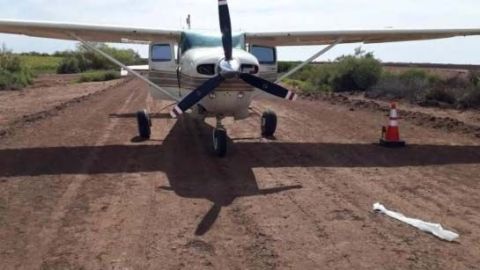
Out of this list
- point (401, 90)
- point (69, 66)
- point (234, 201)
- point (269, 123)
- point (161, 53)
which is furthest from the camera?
point (69, 66)

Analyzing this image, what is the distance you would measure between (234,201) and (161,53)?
665 centimetres

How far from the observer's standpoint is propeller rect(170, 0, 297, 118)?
1009cm

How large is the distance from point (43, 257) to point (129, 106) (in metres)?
17.4

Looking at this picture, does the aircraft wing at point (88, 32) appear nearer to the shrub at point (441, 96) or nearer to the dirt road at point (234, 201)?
the dirt road at point (234, 201)

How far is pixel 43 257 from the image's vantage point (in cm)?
552

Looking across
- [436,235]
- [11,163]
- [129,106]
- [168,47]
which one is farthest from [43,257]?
[129,106]

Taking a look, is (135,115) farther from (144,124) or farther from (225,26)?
(225,26)

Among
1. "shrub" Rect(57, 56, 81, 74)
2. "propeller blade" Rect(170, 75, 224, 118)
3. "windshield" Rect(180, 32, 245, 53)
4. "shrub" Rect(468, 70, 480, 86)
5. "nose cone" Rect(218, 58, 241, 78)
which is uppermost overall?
"windshield" Rect(180, 32, 245, 53)

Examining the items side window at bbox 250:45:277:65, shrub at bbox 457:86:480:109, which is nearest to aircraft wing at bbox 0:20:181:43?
side window at bbox 250:45:277:65

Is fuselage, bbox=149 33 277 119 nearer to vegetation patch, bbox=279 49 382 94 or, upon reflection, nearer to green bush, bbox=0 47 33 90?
vegetation patch, bbox=279 49 382 94

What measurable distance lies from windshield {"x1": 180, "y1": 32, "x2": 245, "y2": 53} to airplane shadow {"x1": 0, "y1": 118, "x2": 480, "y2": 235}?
6.97 ft

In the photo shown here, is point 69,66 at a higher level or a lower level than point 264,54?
lower

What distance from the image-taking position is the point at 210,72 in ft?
35.8

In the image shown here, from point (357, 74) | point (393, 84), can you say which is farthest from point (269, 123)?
point (357, 74)
